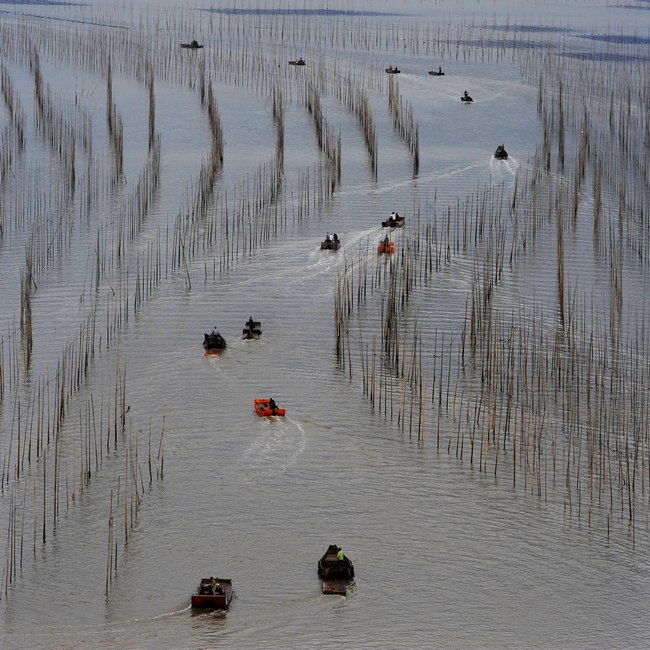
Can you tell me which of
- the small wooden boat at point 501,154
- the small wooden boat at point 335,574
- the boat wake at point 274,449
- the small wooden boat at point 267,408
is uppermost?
the small wooden boat at point 501,154

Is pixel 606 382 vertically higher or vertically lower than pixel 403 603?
higher

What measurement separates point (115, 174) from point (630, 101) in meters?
17.0

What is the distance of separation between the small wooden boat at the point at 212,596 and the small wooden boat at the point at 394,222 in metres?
14.6

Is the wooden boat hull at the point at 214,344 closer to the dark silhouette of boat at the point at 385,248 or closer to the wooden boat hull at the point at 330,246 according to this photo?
the dark silhouette of boat at the point at 385,248

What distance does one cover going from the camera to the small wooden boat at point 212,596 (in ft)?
48.6

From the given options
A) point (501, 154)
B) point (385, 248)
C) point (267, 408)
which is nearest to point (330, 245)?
point (385, 248)

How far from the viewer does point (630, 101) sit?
136 ft

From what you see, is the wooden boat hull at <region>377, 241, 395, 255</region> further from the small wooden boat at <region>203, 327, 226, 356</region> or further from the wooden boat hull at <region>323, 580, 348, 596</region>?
the wooden boat hull at <region>323, 580, 348, 596</region>

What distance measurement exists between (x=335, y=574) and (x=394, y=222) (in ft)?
46.3

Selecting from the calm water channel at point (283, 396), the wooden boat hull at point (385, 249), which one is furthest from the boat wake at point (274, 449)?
the wooden boat hull at point (385, 249)

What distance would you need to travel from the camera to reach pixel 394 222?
28.6 metres

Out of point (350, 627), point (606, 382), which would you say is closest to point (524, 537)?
point (350, 627)

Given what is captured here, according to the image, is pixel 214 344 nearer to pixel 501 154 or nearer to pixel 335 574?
pixel 335 574

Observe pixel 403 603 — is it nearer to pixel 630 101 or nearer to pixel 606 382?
pixel 606 382
